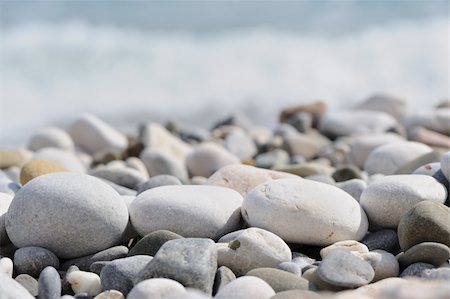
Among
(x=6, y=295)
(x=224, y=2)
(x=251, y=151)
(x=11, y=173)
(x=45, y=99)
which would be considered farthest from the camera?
(x=224, y=2)

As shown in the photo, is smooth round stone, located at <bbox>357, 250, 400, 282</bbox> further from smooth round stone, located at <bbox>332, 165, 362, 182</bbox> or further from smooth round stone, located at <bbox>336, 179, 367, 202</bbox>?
smooth round stone, located at <bbox>332, 165, 362, 182</bbox>

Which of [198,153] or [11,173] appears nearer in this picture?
[11,173]

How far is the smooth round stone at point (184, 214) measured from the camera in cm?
242

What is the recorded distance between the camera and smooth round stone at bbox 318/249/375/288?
193 cm

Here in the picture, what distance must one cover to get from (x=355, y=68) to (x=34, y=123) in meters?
4.38

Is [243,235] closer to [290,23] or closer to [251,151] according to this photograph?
[251,151]

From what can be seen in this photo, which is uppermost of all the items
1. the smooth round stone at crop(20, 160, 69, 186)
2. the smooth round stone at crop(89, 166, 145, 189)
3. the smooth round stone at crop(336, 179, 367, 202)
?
the smooth round stone at crop(336, 179, 367, 202)

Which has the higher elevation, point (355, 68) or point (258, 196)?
point (258, 196)

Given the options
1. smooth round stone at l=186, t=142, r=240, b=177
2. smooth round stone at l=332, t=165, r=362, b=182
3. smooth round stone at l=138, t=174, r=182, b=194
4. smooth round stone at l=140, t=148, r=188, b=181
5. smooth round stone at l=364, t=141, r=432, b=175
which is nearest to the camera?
smooth round stone at l=138, t=174, r=182, b=194

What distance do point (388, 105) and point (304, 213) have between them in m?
4.14

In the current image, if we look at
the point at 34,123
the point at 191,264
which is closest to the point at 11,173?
the point at 191,264

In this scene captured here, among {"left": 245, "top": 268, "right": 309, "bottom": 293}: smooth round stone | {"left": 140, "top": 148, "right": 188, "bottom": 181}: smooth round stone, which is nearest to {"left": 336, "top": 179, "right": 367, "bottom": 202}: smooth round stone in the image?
{"left": 245, "top": 268, "right": 309, "bottom": 293}: smooth round stone

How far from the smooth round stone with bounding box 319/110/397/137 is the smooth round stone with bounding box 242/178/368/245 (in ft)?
10.0

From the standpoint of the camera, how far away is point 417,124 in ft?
17.1
